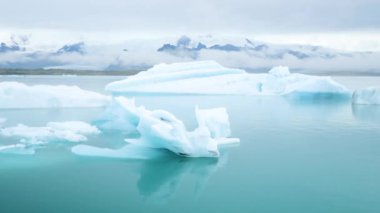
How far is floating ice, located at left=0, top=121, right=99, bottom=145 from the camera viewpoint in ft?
30.4

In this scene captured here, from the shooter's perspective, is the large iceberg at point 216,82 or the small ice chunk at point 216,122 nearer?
the small ice chunk at point 216,122

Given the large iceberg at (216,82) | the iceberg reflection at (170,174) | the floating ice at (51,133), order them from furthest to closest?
the large iceberg at (216,82), the floating ice at (51,133), the iceberg reflection at (170,174)

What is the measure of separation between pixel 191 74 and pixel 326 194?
19573 mm

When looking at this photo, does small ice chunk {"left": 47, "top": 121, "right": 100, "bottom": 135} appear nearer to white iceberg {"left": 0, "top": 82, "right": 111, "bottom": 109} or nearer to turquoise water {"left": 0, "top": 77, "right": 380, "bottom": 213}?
turquoise water {"left": 0, "top": 77, "right": 380, "bottom": 213}

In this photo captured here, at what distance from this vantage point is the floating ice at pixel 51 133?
9273 millimetres

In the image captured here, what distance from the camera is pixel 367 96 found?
21.4m

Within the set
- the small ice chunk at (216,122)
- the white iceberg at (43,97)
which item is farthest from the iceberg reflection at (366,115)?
the white iceberg at (43,97)

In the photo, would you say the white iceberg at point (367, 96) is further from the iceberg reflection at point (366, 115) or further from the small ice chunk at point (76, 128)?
the small ice chunk at point (76, 128)

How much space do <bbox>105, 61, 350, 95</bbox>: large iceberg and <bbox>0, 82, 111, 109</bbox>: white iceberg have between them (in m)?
5.85

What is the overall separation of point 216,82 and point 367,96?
8.57 metres

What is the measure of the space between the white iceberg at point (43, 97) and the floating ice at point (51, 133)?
5799mm

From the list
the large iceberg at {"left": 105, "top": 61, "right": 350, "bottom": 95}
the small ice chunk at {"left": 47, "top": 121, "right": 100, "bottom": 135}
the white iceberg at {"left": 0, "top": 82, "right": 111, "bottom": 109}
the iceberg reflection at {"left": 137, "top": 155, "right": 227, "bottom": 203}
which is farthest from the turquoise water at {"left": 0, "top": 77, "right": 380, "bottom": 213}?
the large iceberg at {"left": 105, "top": 61, "right": 350, "bottom": 95}

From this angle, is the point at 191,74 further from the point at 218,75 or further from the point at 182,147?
the point at 182,147

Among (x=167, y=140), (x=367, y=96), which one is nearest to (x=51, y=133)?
(x=167, y=140)
